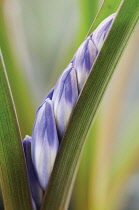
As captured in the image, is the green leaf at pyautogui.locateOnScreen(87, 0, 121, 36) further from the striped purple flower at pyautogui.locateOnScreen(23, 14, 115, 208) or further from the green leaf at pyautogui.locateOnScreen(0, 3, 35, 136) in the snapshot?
the green leaf at pyautogui.locateOnScreen(0, 3, 35, 136)

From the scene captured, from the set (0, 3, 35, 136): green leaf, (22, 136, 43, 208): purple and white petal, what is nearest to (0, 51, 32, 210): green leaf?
(22, 136, 43, 208): purple and white petal

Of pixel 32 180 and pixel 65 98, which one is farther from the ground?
pixel 65 98

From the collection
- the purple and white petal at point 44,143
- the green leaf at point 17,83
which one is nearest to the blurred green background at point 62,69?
the green leaf at point 17,83

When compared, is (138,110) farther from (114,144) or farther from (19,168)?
(19,168)

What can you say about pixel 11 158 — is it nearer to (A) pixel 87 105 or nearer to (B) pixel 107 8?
(A) pixel 87 105

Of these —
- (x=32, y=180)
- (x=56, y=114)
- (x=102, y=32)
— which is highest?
(x=102, y=32)

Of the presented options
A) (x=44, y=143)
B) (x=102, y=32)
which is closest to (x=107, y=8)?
(x=102, y=32)
